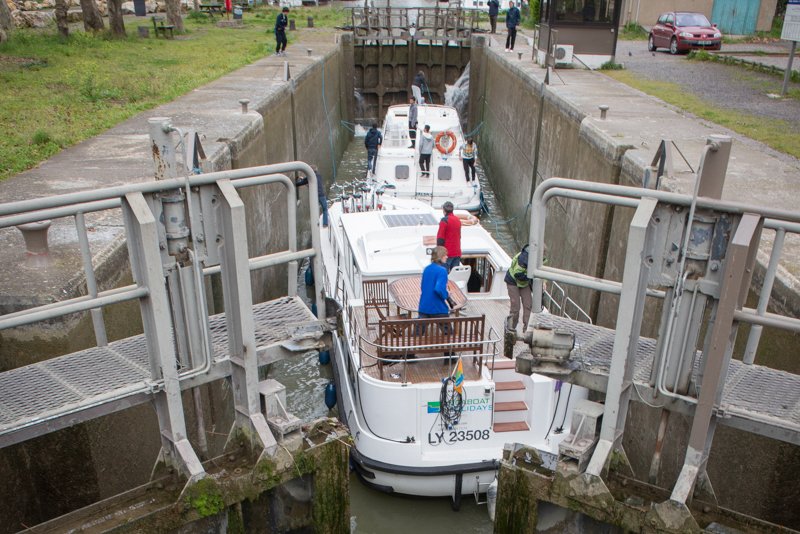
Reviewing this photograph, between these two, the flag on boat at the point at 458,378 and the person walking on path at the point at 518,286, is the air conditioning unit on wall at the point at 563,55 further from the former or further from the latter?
the flag on boat at the point at 458,378

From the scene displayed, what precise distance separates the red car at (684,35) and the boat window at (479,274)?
20301 millimetres

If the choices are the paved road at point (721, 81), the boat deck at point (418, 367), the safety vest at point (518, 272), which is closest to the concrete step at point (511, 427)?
the boat deck at point (418, 367)

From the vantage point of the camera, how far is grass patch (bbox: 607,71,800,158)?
11781 mm

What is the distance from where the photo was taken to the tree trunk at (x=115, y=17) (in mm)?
24859

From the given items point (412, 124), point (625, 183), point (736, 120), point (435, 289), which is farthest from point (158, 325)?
point (412, 124)

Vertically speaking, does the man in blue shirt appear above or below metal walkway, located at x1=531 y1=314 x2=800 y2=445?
below

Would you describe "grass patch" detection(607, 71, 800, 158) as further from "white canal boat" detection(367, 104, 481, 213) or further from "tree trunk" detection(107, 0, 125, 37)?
"tree trunk" detection(107, 0, 125, 37)

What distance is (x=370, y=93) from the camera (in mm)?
29000

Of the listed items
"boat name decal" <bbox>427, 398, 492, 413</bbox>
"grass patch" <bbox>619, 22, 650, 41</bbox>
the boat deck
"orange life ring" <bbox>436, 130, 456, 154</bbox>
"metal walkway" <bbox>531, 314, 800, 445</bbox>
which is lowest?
"boat name decal" <bbox>427, 398, 492, 413</bbox>

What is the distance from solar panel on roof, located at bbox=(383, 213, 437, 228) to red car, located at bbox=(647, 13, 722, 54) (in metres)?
19.3

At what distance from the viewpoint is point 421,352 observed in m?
7.82

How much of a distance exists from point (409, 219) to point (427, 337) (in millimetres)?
3817

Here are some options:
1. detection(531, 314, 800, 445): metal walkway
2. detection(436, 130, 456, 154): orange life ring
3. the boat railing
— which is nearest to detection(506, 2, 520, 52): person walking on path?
detection(436, 130, 456, 154): orange life ring

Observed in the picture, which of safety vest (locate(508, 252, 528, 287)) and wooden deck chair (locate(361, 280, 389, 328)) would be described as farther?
wooden deck chair (locate(361, 280, 389, 328))
